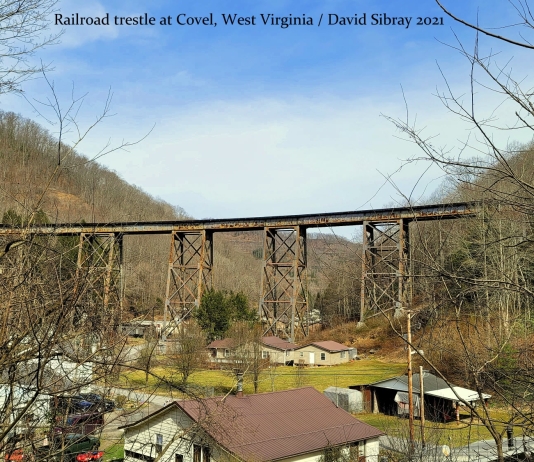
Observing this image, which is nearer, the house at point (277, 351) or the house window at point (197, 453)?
the house window at point (197, 453)

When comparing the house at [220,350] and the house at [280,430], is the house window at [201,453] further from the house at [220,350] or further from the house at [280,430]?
the house at [220,350]

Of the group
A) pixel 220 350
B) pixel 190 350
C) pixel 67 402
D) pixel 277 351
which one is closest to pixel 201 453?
pixel 67 402

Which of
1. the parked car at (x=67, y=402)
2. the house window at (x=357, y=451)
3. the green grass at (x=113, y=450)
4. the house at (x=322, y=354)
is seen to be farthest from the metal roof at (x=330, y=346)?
the parked car at (x=67, y=402)

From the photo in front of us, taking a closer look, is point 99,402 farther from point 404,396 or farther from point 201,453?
point 404,396

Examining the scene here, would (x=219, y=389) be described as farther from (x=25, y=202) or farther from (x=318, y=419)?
(x=25, y=202)

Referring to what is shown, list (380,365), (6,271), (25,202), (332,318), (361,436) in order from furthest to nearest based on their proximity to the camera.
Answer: (332,318), (380,365), (361,436), (6,271), (25,202)

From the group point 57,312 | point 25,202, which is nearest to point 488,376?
point 57,312
